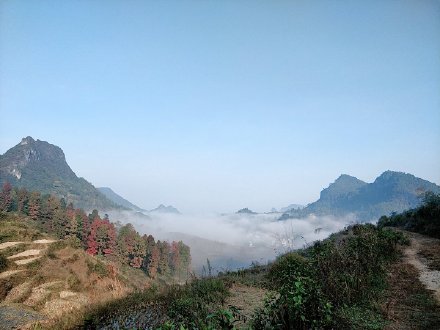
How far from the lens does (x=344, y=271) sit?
10000 mm

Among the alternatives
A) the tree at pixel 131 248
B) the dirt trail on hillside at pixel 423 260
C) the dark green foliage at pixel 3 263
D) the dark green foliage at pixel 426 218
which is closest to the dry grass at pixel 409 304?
the dirt trail on hillside at pixel 423 260

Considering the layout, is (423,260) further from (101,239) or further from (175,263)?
(175,263)

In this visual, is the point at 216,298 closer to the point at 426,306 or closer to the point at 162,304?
the point at 162,304

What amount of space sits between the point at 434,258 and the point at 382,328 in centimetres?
921

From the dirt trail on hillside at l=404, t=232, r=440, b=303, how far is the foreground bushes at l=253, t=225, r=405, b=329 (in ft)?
2.55

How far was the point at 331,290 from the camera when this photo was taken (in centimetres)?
848

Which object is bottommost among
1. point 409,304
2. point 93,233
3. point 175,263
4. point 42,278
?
point 175,263

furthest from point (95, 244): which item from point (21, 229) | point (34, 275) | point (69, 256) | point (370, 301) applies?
point (370, 301)

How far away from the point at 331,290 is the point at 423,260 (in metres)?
7.95

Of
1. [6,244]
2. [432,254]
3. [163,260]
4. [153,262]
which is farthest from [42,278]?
[163,260]

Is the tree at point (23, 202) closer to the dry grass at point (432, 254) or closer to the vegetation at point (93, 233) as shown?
the vegetation at point (93, 233)

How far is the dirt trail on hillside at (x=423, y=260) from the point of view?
33.3 feet

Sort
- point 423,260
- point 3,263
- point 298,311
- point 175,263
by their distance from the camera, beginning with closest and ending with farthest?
point 298,311 < point 423,260 < point 3,263 < point 175,263

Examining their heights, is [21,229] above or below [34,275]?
above
